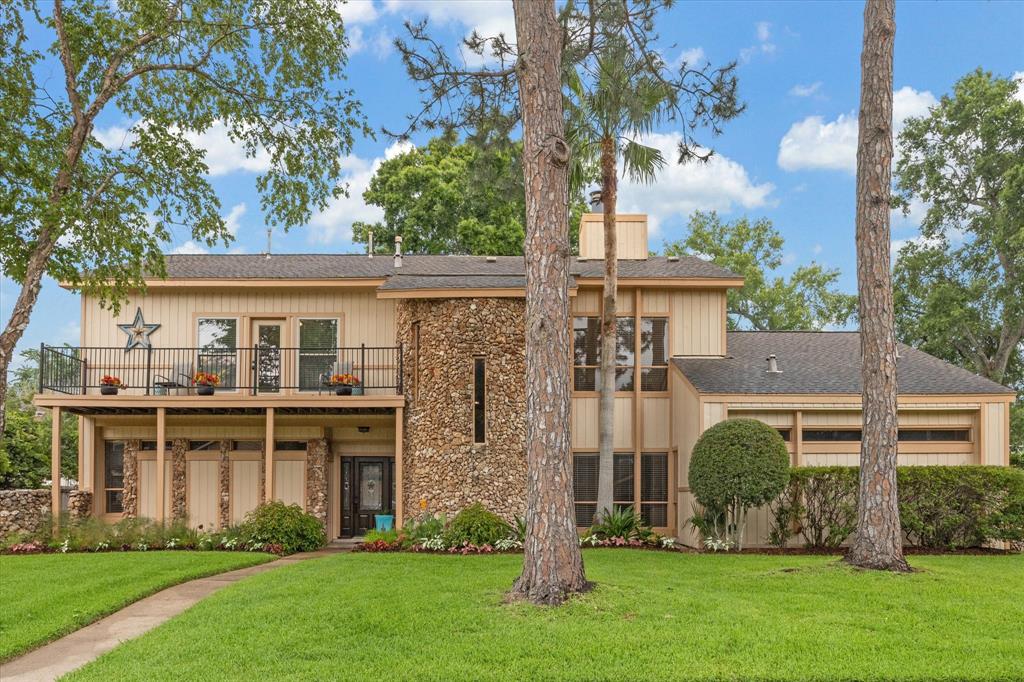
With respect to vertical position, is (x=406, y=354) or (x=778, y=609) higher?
(x=406, y=354)

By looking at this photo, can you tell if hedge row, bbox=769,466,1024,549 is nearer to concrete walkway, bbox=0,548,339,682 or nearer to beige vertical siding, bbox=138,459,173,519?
concrete walkway, bbox=0,548,339,682

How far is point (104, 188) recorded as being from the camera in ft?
35.8

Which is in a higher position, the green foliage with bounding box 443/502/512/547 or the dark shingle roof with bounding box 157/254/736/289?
the dark shingle roof with bounding box 157/254/736/289

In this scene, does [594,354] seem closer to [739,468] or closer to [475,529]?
[739,468]

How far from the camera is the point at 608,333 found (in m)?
15.4

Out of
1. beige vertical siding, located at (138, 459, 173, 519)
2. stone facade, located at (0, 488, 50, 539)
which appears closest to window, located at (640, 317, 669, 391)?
beige vertical siding, located at (138, 459, 173, 519)

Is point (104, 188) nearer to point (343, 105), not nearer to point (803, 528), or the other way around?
point (343, 105)

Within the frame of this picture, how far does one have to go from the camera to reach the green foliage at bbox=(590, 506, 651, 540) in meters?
14.2

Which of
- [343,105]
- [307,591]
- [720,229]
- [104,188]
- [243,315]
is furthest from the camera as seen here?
[720,229]

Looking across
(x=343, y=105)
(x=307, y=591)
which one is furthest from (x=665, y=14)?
(x=307, y=591)

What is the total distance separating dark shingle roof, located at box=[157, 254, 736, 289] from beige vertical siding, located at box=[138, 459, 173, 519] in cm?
390

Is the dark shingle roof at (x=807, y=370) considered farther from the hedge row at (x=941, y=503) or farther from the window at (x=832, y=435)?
the hedge row at (x=941, y=503)

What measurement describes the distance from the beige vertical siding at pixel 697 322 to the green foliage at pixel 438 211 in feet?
36.4

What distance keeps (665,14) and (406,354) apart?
25.7ft
